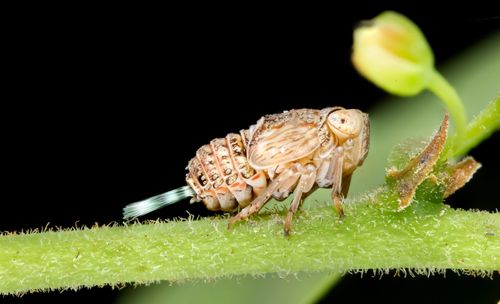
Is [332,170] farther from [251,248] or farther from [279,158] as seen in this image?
[251,248]

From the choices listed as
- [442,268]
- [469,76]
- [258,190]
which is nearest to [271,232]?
[258,190]

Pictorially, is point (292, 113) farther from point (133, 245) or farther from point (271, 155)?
point (133, 245)

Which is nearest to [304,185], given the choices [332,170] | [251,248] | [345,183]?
[332,170]

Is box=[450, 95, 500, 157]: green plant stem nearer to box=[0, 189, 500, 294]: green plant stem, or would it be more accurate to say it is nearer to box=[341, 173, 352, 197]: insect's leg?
box=[0, 189, 500, 294]: green plant stem

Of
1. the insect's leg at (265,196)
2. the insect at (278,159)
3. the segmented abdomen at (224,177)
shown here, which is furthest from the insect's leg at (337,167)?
the segmented abdomen at (224,177)

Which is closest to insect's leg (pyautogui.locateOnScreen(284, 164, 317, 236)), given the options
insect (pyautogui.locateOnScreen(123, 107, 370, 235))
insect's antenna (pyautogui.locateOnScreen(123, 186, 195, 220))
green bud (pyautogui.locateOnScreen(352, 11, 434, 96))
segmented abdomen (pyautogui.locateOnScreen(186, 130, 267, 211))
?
insect (pyautogui.locateOnScreen(123, 107, 370, 235))

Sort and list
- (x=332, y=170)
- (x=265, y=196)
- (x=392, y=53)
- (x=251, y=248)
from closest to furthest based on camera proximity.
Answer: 1. (x=392, y=53)
2. (x=251, y=248)
3. (x=265, y=196)
4. (x=332, y=170)
